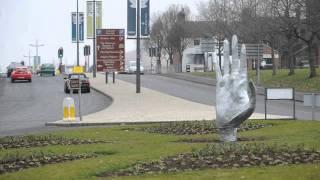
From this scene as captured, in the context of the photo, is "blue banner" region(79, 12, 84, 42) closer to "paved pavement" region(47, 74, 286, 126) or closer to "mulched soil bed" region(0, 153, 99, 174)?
"paved pavement" region(47, 74, 286, 126)

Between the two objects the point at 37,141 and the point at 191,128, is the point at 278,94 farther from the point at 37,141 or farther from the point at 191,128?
the point at 37,141

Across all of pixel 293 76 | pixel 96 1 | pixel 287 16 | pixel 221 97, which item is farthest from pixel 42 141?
pixel 96 1

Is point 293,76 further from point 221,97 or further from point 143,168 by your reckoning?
point 143,168

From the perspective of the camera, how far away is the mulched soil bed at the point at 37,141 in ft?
51.9

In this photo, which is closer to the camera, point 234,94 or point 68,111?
point 234,94

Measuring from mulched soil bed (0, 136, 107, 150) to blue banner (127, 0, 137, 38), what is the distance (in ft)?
82.5

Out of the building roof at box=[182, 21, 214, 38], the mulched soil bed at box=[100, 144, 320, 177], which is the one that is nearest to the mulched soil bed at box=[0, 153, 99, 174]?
the mulched soil bed at box=[100, 144, 320, 177]

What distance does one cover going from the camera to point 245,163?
1110 cm

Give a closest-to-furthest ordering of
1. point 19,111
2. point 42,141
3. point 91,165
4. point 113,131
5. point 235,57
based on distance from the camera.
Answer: point 91,165, point 235,57, point 42,141, point 113,131, point 19,111

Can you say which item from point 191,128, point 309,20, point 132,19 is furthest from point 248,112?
point 309,20

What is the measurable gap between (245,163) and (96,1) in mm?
47659

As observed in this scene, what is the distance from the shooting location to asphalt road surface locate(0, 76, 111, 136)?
2484 centimetres

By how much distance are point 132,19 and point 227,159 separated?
31.4 metres

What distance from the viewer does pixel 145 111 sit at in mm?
30859
